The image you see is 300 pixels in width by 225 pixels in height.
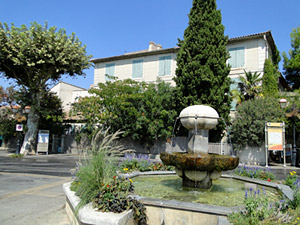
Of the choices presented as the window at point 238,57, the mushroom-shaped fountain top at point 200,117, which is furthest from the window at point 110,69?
the mushroom-shaped fountain top at point 200,117

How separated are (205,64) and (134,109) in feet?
22.4

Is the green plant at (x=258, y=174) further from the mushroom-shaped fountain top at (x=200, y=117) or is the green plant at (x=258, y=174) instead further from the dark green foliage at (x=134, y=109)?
the dark green foliage at (x=134, y=109)

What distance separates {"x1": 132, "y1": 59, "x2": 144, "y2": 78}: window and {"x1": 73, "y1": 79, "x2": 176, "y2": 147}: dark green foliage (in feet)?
15.0

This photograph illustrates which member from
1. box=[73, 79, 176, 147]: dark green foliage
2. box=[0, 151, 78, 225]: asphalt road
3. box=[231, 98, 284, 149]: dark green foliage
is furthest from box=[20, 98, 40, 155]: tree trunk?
box=[231, 98, 284, 149]: dark green foliage

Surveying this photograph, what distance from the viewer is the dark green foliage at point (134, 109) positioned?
20.2m

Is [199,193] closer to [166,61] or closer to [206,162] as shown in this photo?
[206,162]

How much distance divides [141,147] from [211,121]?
17.9 metres

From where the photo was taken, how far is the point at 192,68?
18.4 m

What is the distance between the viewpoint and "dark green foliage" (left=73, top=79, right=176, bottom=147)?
66.3 ft

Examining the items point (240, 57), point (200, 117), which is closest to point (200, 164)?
point (200, 117)

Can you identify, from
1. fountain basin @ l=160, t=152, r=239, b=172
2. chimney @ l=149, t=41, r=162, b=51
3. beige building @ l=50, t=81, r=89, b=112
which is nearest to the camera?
fountain basin @ l=160, t=152, r=239, b=172

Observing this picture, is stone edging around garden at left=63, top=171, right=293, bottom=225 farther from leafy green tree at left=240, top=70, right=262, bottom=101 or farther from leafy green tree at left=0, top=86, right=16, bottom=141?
leafy green tree at left=0, top=86, right=16, bottom=141

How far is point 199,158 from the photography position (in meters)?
5.19

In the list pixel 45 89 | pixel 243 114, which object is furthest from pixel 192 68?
pixel 45 89
